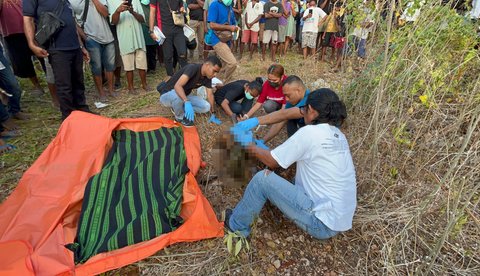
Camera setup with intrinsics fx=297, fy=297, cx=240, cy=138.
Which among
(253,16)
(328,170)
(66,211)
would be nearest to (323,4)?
(253,16)

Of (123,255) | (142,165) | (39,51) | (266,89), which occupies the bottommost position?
(123,255)

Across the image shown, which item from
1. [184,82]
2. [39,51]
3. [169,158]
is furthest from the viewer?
[184,82]

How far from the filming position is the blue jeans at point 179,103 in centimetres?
354

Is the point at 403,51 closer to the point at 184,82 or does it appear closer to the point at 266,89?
the point at 266,89

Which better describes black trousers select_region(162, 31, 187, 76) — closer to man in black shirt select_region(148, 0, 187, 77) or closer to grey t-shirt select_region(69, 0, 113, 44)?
man in black shirt select_region(148, 0, 187, 77)

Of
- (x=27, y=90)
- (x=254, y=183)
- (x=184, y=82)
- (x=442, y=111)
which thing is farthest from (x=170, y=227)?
(x=27, y=90)

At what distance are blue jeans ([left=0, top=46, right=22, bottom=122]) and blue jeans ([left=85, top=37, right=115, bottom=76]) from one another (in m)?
0.90

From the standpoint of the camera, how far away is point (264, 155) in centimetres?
206

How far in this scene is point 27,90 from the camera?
14.1ft

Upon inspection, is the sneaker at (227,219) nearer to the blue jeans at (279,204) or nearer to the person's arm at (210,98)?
the blue jeans at (279,204)

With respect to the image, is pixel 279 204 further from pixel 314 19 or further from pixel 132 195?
pixel 314 19

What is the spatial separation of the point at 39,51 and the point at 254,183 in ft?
8.58

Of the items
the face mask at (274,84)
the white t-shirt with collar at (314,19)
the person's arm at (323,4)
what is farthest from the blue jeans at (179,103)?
the person's arm at (323,4)

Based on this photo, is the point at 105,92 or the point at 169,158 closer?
the point at 169,158
